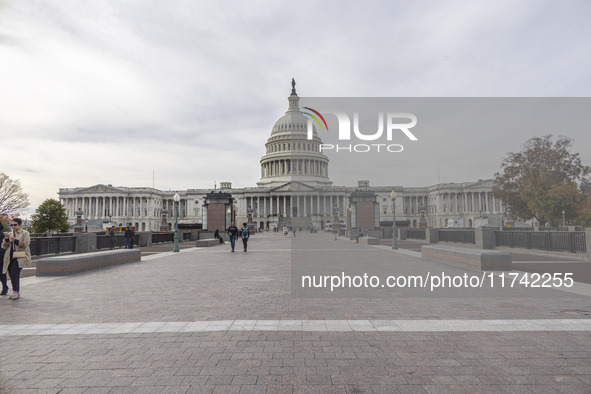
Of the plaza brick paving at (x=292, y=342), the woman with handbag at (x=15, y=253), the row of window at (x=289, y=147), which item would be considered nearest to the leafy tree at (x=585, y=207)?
the plaza brick paving at (x=292, y=342)

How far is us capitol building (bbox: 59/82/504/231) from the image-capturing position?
13250cm

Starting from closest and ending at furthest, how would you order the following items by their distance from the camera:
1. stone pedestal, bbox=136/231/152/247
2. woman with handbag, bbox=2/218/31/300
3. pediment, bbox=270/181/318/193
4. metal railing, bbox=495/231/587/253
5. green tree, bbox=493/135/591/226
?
woman with handbag, bbox=2/218/31/300 < metal railing, bbox=495/231/587/253 < stone pedestal, bbox=136/231/152/247 < green tree, bbox=493/135/591/226 < pediment, bbox=270/181/318/193

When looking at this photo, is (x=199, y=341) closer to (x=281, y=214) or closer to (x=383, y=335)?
(x=383, y=335)

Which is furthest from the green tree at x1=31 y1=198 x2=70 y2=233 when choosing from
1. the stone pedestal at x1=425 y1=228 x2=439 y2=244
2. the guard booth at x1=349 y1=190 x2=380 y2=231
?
the stone pedestal at x1=425 y1=228 x2=439 y2=244

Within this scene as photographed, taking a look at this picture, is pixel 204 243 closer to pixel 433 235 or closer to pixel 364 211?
pixel 433 235

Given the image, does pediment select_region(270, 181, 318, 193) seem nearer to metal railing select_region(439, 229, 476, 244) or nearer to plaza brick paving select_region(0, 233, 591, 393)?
metal railing select_region(439, 229, 476, 244)

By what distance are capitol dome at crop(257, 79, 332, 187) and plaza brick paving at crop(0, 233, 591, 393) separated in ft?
426

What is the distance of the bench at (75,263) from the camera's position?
13.9 m

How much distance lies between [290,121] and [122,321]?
14454 centimetres

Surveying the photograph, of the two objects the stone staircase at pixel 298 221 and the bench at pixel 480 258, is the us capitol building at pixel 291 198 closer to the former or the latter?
the stone staircase at pixel 298 221

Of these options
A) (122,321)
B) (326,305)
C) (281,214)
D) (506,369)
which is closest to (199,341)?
(122,321)

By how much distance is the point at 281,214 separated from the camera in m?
134

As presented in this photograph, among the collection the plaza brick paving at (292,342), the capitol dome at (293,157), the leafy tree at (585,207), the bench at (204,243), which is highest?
the capitol dome at (293,157)

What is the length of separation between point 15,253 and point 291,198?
124271mm
